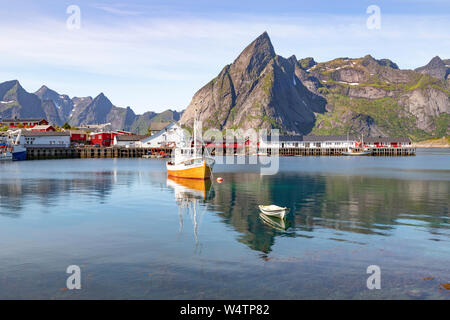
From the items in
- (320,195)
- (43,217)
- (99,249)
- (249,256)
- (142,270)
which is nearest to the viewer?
(142,270)

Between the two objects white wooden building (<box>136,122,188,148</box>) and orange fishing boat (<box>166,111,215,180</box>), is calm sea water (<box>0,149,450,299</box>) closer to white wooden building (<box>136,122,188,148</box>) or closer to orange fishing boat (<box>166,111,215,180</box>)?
orange fishing boat (<box>166,111,215,180</box>)

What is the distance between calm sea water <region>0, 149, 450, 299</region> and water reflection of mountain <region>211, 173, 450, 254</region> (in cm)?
13

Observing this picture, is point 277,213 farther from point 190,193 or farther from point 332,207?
point 190,193

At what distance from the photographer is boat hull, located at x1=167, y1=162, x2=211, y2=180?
65938mm

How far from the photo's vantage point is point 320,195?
52.6 meters

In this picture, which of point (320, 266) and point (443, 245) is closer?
point (320, 266)

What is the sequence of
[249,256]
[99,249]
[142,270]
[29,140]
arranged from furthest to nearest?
[29,140], [99,249], [249,256], [142,270]

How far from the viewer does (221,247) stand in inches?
1004

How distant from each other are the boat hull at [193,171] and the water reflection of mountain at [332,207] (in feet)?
12.9

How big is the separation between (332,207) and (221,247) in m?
20.4

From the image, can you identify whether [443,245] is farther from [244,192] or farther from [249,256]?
[244,192]

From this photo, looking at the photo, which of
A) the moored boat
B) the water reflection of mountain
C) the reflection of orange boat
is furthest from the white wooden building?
the water reflection of mountain
